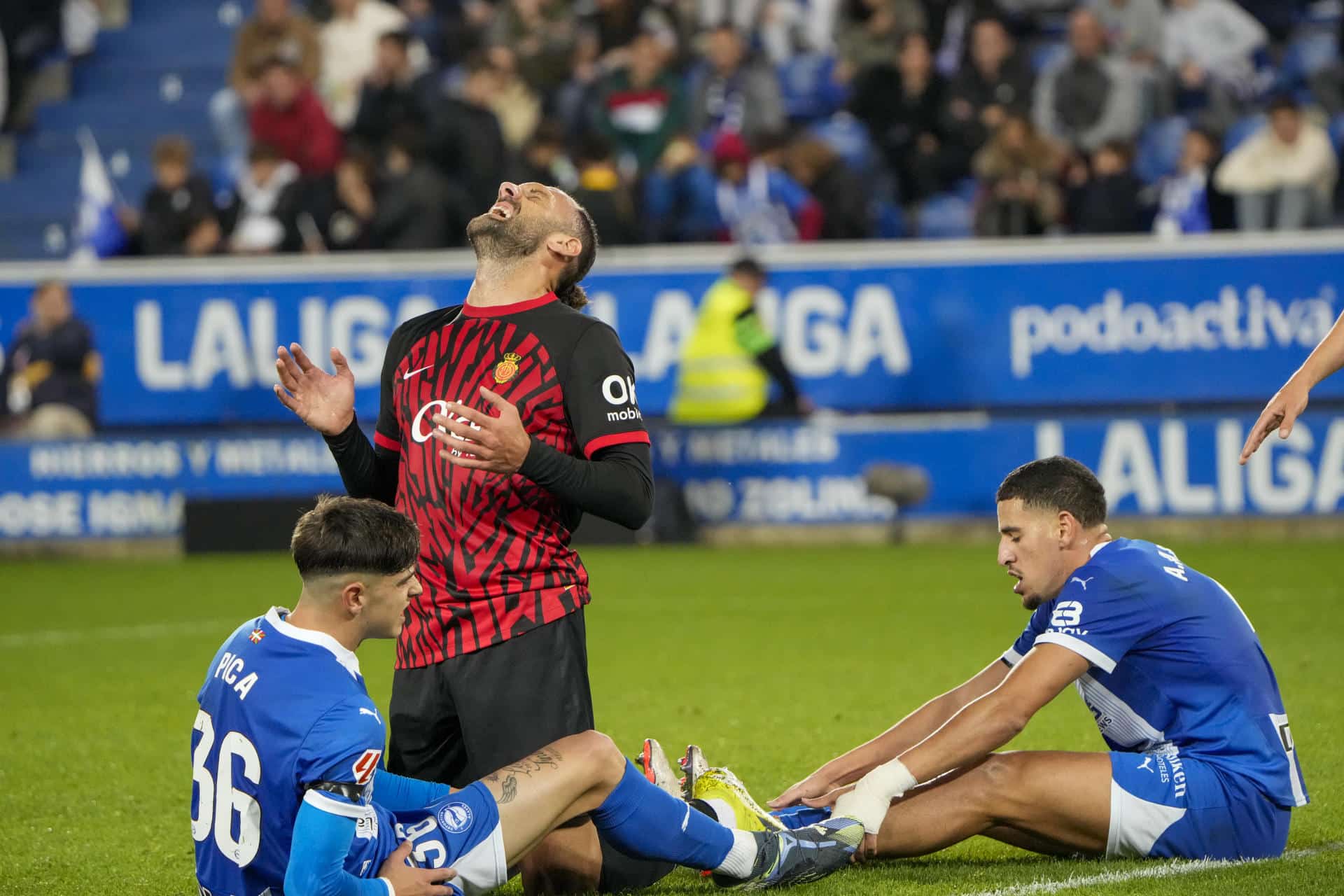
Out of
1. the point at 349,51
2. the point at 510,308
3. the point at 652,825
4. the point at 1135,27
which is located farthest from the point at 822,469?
the point at 652,825

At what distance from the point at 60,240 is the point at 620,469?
16.4 metres

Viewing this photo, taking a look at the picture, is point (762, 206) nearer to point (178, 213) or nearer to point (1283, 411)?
point (178, 213)

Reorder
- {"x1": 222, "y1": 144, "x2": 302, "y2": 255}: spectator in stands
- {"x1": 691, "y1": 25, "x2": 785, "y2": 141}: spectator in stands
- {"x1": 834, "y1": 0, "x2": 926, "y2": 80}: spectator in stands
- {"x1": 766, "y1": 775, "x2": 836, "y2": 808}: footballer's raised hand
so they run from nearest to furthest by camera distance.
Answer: {"x1": 766, "y1": 775, "x2": 836, "y2": 808}: footballer's raised hand → {"x1": 222, "y1": 144, "x2": 302, "y2": 255}: spectator in stands → {"x1": 691, "y1": 25, "x2": 785, "y2": 141}: spectator in stands → {"x1": 834, "y1": 0, "x2": 926, "y2": 80}: spectator in stands

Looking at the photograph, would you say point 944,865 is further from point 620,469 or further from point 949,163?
point 949,163

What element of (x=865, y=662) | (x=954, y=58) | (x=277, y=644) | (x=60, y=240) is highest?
(x=954, y=58)

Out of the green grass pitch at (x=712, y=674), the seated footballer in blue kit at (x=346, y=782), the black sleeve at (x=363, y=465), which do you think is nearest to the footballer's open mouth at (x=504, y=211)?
the black sleeve at (x=363, y=465)

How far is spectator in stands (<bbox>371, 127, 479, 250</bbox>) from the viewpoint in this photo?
16219mm

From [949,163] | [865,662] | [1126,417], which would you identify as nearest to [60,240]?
[949,163]

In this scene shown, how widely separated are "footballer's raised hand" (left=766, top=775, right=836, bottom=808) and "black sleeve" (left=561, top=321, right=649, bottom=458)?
47.4 inches

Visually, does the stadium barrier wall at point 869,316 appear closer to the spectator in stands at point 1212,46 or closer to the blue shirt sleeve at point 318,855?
the spectator in stands at point 1212,46

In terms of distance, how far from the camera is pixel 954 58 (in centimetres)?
1780

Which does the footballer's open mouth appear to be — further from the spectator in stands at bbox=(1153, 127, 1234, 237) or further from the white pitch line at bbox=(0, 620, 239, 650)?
the spectator in stands at bbox=(1153, 127, 1234, 237)

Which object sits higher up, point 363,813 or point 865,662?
point 363,813

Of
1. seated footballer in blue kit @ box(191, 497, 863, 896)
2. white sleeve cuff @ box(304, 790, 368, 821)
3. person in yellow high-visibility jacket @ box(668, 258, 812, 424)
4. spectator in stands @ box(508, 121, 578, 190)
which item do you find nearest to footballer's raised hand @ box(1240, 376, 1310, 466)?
seated footballer in blue kit @ box(191, 497, 863, 896)
